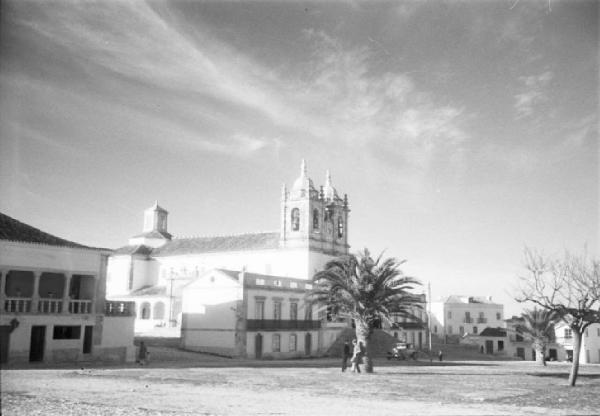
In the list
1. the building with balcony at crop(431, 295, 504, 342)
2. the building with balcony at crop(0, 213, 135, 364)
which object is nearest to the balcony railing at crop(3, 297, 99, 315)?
the building with balcony at crop(0, 213, 135, 364)

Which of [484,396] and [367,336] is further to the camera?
[367,336]

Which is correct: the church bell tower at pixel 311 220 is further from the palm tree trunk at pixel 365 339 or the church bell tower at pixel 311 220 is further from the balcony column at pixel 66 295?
the balcony column at pixel 66 295

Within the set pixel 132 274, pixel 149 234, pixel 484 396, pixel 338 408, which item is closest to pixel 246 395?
pixel 338 408

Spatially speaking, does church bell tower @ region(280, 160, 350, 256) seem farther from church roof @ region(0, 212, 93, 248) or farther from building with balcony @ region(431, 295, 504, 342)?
building with balcony @ region(431, 295, 504, 342)

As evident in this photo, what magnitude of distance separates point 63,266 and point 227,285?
15.1 meters

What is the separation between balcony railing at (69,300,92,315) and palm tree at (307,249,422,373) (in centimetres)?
1190

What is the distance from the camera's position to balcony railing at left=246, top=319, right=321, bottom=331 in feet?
136

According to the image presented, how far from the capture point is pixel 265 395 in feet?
54.6

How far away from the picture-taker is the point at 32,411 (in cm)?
1212

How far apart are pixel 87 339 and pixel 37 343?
8.89ft

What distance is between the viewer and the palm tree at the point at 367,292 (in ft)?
90.6

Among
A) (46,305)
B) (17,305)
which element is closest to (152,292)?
(46,305)

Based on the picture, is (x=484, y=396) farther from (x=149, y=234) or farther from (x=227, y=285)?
(x=149, y=234)

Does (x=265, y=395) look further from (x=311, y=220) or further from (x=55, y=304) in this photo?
(x=311, y=220)
